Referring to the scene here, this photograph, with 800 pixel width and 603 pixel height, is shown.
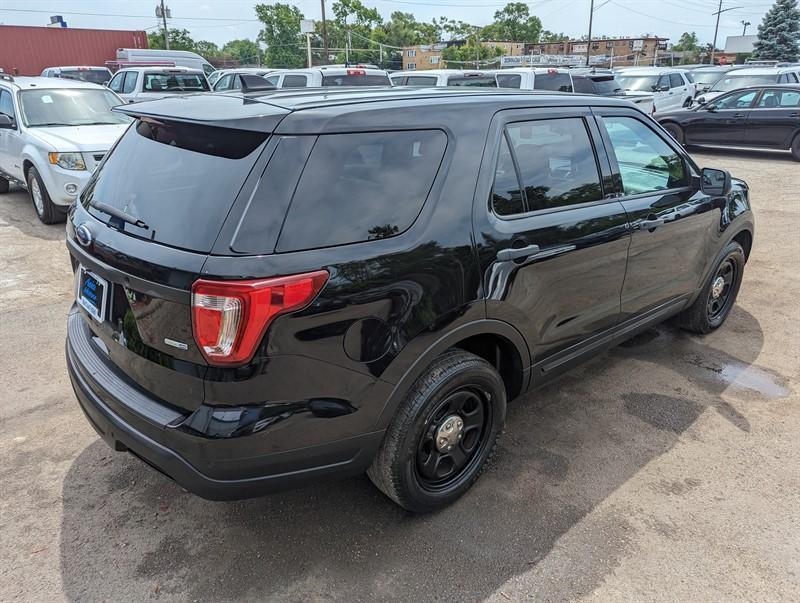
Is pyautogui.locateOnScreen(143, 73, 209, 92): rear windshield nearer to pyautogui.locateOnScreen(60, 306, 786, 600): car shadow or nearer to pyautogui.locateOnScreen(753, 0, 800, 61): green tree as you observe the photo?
pyautogui.locateOnScreen(60, 306, 786, 600): car shadow

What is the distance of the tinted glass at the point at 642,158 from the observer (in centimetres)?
346

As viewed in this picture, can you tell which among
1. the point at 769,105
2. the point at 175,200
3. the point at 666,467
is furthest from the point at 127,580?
the point at 769,105

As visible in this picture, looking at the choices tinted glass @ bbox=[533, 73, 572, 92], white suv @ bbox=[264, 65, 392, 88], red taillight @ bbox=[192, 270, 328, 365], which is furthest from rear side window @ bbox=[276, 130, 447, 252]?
tinted glass @ bbox=[533, 73, 572, 92]

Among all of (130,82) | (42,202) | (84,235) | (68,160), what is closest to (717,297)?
(84,235)

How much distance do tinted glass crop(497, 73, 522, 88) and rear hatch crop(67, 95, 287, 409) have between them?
39.3 ft

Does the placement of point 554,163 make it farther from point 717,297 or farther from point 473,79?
point 473,79

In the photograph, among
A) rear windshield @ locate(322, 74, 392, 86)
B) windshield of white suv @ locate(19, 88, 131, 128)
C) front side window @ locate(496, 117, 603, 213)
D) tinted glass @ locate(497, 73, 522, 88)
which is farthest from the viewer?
tinted glass @ locate(497, 73, 522, 88)

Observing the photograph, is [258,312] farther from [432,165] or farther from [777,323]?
[777,323]

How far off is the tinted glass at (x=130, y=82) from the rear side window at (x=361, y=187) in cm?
1378

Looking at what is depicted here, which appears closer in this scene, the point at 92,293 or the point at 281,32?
the point at 92,293

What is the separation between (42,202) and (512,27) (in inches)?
4393

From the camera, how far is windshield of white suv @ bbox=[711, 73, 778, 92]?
51.9 ft

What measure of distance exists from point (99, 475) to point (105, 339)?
96 centimetres

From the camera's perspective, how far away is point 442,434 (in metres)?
2.67
